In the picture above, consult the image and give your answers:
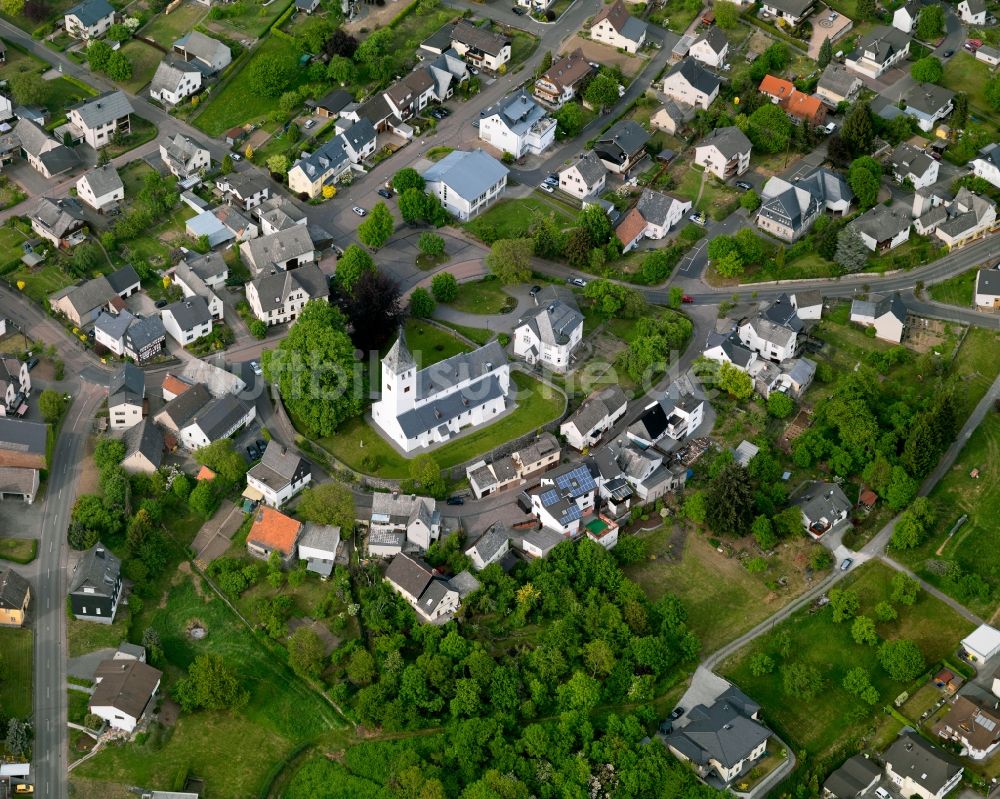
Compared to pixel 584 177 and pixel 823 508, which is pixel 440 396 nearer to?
pixel 823 508

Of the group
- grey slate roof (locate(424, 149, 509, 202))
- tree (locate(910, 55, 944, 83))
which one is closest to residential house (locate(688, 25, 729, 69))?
tree (locate(910, 55, 944, 83))

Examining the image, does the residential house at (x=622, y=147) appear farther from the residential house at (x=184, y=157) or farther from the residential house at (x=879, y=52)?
the residential house at (x=184, y=157)

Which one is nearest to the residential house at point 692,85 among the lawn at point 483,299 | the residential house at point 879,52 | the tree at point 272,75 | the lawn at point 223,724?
the residential house at point 879,52

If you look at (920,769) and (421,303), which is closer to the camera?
(920,769)

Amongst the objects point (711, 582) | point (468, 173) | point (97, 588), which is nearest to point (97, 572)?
point (97, 588)

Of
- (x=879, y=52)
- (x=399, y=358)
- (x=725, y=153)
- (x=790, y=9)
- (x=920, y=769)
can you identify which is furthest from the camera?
(x=790, y=9)

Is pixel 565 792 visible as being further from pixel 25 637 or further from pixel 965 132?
pixel 965 132
